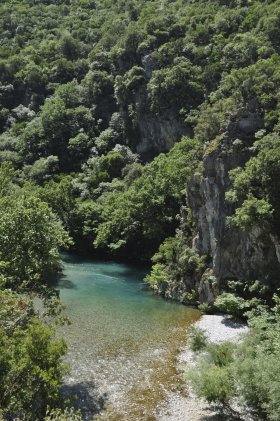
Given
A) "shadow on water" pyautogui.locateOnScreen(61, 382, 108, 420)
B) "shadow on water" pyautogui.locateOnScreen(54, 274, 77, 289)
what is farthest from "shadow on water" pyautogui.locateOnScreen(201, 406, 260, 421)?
"shadow on water" pyautogui.locateOnScreen(54, 274, 77, 289)

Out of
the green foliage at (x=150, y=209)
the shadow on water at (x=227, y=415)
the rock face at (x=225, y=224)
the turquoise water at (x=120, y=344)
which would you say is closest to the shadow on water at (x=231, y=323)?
the turquoise water at (x=120, y=344)

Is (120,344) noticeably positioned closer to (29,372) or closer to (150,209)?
(29,372)

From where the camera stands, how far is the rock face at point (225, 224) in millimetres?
31875

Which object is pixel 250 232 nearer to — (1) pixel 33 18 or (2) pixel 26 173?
(2) pixel 26 173

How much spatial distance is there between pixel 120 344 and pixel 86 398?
22.0 ft

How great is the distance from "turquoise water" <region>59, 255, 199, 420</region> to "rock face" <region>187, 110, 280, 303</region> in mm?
4697

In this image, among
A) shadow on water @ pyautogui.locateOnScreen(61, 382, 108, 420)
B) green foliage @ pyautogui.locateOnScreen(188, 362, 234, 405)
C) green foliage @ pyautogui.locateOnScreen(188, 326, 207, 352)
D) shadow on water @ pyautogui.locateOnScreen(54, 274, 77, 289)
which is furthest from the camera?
shadow on water @ pyautogui.locateOnScreen(54, 274, 77, 289)

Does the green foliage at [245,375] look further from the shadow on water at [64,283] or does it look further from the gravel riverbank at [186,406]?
the shadow on water at [64,283]

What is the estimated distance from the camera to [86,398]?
19.5 m

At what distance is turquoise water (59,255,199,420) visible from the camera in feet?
64.2

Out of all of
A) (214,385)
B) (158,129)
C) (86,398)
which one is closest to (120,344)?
(86,398)

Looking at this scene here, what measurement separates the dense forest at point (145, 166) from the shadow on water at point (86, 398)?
226 cm

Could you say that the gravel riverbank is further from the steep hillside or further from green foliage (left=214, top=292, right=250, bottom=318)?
the steep hillside

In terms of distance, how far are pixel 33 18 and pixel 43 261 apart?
137 m
